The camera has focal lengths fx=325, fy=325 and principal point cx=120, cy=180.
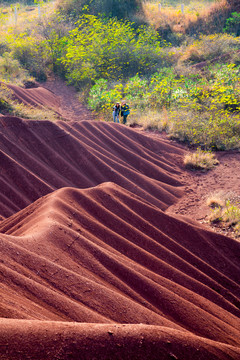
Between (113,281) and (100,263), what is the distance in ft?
1.00

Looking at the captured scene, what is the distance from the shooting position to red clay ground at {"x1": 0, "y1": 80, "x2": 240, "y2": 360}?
2.29 m

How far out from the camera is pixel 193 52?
20.9m

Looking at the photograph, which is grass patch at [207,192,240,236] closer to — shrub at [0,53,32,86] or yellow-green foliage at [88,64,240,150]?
yellow-green foliage at [88,64,240,150]

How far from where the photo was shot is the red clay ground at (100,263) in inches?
90.1

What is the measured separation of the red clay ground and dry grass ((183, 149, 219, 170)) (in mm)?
937

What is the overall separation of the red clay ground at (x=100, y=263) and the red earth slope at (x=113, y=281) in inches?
0.4

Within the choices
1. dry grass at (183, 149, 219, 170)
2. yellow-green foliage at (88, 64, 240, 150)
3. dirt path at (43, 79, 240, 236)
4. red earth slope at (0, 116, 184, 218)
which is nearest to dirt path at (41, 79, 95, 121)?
yellow-green foliage at (88, 64, 240, 150)

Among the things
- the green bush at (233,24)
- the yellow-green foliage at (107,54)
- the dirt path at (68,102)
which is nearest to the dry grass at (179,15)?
the green bush at (233,24)

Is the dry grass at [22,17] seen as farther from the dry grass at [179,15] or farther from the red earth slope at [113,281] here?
the red earth slope at [113,281]

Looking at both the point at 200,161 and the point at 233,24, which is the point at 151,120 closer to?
the point at 200,161

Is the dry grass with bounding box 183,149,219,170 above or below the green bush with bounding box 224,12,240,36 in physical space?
below

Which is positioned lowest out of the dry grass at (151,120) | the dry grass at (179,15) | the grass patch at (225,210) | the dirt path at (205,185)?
the dirt path at (205,185)

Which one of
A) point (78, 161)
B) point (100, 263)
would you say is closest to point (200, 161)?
point (78, 161)

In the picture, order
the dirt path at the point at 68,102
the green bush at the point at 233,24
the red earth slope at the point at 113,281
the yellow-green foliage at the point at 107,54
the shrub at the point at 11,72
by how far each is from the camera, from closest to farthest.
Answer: the red earth slope at the point at 113,281 → the dirt path at the point at 68,102 → the shrub at the point at 11,72 → the yellow-green foliage at the point at 107,54 → the green bush at the point at 233,24
